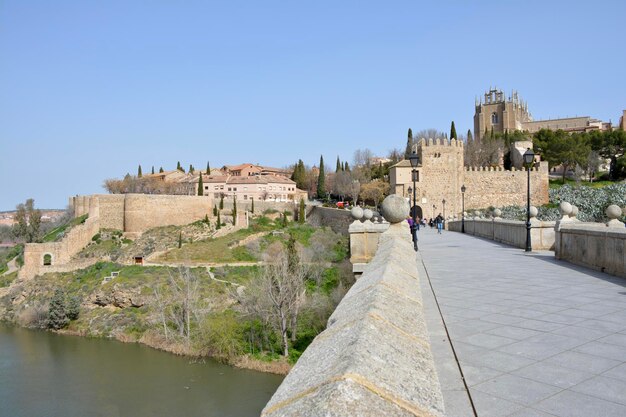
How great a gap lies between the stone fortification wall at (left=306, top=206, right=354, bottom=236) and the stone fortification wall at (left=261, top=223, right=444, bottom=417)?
117 ft

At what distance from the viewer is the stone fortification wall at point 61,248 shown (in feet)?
139

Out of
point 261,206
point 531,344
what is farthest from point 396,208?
point 261,206

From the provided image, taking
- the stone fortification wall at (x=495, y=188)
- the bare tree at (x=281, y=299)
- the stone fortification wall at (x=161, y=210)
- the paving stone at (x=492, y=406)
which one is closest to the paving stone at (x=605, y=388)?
the paving stone at (x=492, y=406)

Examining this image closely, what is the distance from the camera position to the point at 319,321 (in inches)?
1099

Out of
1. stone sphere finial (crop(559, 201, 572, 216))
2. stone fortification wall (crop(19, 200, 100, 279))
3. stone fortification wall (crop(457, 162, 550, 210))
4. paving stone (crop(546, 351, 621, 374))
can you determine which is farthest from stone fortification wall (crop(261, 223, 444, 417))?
stone fortification wall (crop(457, 162, 550, 210))

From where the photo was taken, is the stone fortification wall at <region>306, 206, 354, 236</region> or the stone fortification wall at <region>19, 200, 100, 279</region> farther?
the stone fortification wall at <region>306, 206, 354, 236</region>

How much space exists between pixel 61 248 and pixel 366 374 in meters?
50.0

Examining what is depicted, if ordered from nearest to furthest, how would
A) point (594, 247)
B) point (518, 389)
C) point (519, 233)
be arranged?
point (518, 389), point (594, 247), point (519, 233)

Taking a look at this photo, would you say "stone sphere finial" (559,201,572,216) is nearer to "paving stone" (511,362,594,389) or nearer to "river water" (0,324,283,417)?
"paving stone" (511,362,594,389)

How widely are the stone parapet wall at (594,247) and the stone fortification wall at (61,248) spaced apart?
41.7 meters

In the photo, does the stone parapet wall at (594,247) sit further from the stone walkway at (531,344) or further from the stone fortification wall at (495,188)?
the stone fortification wall at (495,188)

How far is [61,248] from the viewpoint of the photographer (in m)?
45.7

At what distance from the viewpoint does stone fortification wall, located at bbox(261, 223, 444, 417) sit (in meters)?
1.35

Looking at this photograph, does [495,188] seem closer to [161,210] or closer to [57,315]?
[161,210]
